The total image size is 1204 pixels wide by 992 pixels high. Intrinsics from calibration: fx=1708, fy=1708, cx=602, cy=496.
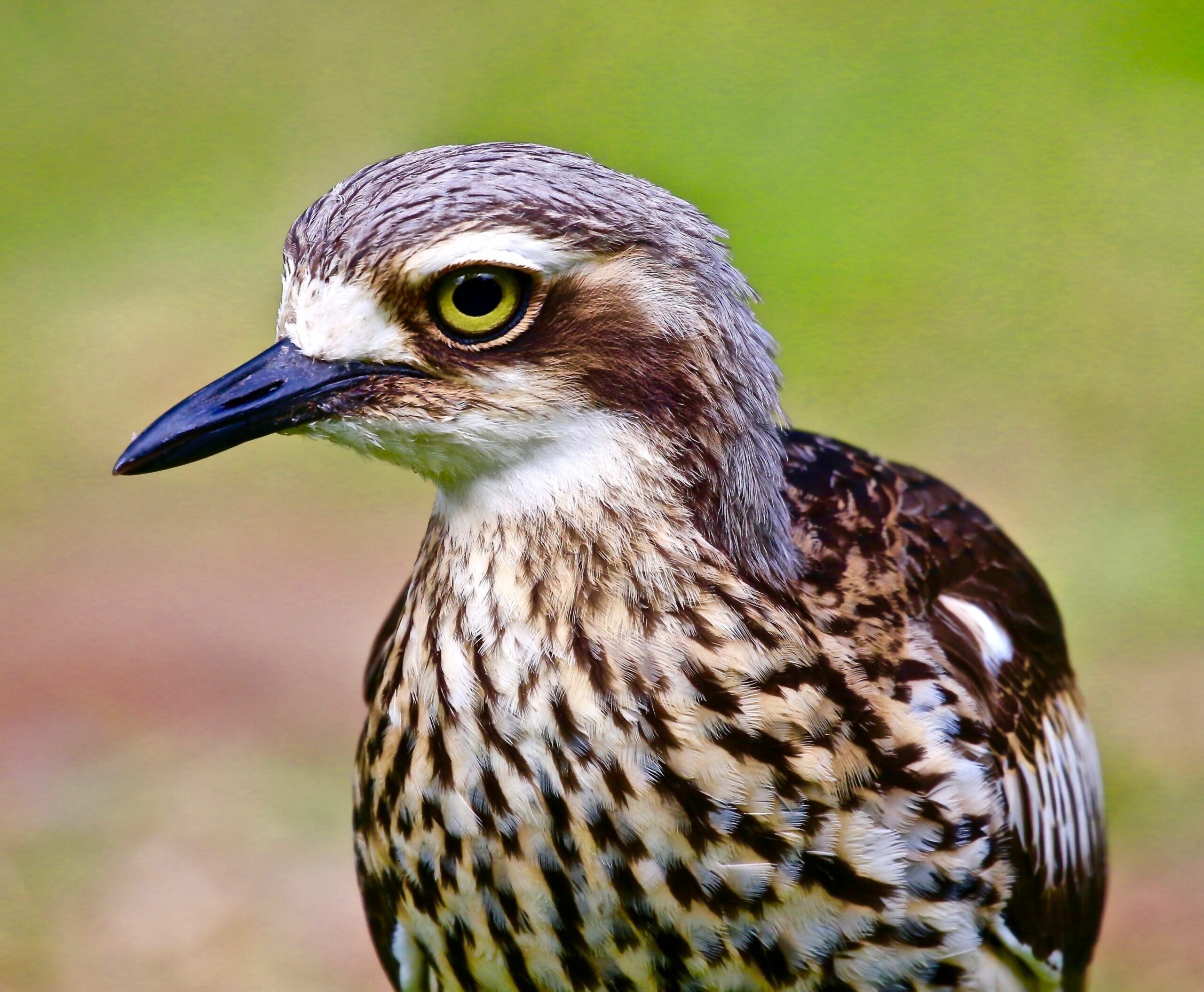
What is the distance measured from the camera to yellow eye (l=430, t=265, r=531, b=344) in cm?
286

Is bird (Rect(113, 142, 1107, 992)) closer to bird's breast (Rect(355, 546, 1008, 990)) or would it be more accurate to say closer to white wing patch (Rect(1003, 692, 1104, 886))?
bird's breast (Rect(355, 546, 1008, 990))

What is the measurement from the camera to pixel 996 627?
3.81 metres

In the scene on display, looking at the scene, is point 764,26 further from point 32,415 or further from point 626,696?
point 626,696

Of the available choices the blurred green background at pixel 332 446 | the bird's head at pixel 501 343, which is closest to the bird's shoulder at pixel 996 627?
the bird's head at pixel 501 343

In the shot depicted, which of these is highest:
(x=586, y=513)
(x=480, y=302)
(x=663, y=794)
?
(x=480, y=302)

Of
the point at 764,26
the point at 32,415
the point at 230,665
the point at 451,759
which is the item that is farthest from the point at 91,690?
the point at 764,26

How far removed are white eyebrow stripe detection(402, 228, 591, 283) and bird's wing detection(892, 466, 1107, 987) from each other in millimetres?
1170

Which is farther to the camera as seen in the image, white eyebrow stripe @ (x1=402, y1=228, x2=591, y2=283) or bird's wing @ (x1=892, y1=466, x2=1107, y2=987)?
bird's wing @ (x1=892, y1=466, x2=1107, y2=987)

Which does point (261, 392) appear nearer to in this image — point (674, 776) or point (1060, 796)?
point (674, 776)

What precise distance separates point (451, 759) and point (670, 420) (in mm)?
731

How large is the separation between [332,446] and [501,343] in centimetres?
621

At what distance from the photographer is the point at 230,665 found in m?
6.88

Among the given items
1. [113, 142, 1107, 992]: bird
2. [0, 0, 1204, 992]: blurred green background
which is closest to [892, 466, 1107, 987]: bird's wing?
[113, 142, 1107, 992]: bird

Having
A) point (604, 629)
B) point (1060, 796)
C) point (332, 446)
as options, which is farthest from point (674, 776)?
point (332, 446)
